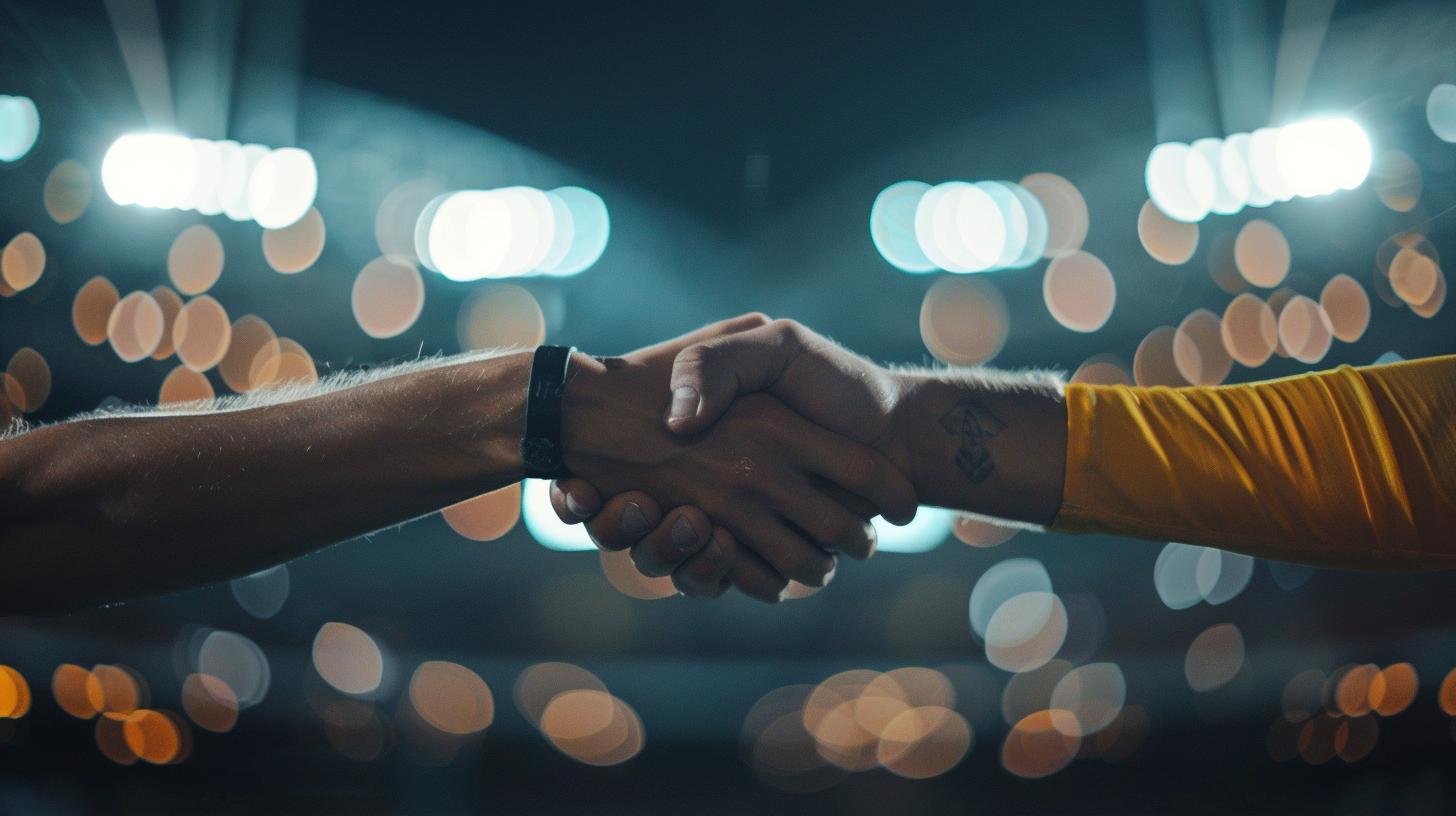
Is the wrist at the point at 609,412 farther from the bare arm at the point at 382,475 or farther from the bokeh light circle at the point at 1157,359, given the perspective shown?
the bokeh light circle at the point at 1157,359

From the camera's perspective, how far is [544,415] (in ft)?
7.09

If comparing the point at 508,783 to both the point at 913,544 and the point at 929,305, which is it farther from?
the point at 929,305

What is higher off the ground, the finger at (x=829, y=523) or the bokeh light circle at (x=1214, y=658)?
the finger at (x=829, y=523)

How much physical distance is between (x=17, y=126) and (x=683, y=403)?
7.56 meters

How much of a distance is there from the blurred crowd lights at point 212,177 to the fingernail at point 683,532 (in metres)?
8.75

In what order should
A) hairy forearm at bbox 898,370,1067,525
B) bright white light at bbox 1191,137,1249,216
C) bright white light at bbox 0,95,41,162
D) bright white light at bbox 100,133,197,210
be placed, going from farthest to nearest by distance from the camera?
bright white light at bbox 1191,137,1249,216 → bright white light at bbox 100,133,197,210 → bright white light at bbox 0,95,41,162 → hairy forearm at bbox 898,370,1067,525

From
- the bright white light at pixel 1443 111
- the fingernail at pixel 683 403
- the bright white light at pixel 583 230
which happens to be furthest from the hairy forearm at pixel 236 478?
the bright white light at pixel 583 230

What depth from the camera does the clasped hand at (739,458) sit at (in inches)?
89.6

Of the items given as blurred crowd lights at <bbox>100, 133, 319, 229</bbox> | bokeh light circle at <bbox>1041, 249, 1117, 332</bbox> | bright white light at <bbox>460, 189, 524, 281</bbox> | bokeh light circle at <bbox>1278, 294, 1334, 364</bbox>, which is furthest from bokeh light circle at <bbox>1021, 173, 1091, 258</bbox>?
blurred crowd lights at <bbox>100, 133, 319, 229</bbox>

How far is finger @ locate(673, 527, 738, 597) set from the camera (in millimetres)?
2428

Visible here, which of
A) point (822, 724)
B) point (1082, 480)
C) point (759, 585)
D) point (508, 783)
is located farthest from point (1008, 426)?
point (822, 724)

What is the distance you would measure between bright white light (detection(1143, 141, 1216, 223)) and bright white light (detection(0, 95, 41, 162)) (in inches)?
429

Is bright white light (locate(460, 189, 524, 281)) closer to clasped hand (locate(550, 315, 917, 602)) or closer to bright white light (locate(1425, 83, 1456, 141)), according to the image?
bright white light (locate(1425, 83, 1456, 141))

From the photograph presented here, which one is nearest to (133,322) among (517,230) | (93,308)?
(93,308)
